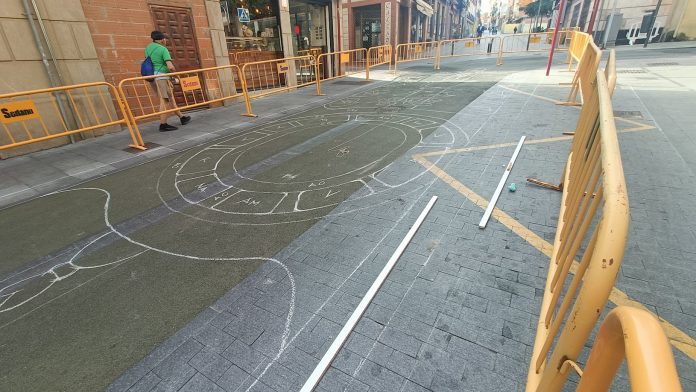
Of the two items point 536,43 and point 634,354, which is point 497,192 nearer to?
point 634,354

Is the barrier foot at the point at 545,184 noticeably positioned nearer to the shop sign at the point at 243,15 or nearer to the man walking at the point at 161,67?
the man walking at the point at 161,67

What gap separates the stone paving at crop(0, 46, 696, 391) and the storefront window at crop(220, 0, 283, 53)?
36.9 feet

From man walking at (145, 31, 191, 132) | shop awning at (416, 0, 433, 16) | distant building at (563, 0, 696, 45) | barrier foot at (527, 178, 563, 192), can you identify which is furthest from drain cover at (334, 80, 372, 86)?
Answer: distant building at (563, 0, 696, 45)

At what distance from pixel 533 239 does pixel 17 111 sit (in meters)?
9.42

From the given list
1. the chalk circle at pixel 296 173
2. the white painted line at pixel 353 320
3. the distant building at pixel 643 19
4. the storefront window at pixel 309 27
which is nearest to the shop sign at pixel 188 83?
the chalk circle at pixel 296 173

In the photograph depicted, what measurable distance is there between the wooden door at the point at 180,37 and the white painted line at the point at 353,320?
8606mm

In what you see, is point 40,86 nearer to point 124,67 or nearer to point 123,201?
point 124,67

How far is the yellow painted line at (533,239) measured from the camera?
244cm

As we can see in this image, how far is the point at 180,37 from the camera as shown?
10344mm

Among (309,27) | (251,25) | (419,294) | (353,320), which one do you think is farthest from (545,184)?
(309,27)

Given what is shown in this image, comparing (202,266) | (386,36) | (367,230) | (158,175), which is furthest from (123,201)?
(386,36)

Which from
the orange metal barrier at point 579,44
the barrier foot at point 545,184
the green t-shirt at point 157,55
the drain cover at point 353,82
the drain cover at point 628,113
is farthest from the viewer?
the drain cover at point 353,82

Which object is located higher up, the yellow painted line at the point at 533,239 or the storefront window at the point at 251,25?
the storefront window at the point at 251,25

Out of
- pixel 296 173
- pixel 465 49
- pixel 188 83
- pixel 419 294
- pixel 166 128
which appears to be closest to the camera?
pixel 419 294
